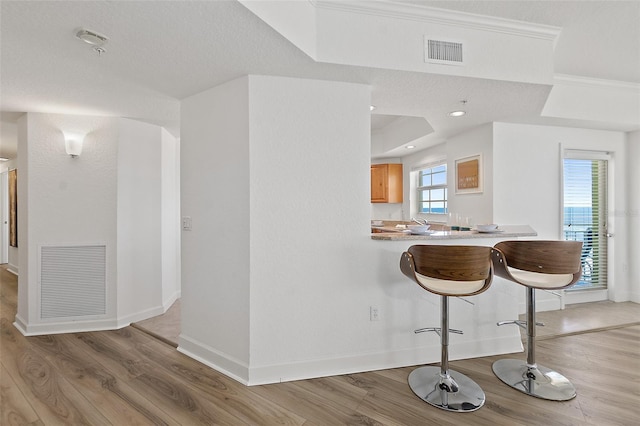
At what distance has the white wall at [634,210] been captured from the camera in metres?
4.34

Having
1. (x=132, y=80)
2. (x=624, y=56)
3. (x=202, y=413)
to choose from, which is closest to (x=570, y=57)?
(x=624, y=56)

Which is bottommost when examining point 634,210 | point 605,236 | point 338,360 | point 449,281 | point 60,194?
point 338,360

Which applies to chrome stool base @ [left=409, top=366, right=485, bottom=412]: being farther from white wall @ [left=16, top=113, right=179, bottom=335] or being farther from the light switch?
white wall @ [left=16, top=113, right=179, bottom=335]

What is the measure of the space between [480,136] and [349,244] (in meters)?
2.53

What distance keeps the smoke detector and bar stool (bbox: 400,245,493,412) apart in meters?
2.38

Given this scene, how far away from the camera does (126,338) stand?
3.16 meters

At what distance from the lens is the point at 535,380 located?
91.5 inches

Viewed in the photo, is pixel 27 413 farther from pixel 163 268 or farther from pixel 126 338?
pixel 163 268

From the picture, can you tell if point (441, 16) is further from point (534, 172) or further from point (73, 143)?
point (73, 143)

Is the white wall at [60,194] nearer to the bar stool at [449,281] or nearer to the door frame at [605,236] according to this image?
the bar stool at [449,281]

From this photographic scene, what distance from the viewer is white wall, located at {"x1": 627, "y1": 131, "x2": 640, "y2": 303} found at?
4336mm

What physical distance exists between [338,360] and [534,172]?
132 inches

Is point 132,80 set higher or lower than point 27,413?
higher

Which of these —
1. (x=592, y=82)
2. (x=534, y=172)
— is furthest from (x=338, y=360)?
(x=592, y=82)
